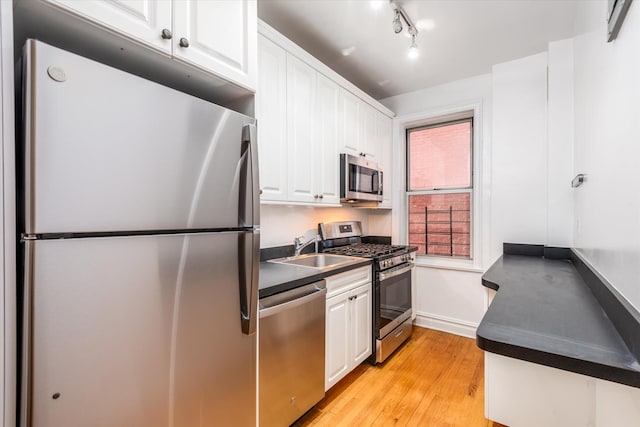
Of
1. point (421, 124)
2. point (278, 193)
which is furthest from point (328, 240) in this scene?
point (421, 124)

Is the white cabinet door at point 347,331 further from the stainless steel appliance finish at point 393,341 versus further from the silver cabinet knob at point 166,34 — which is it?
the silver cabinet knob at point 166,34

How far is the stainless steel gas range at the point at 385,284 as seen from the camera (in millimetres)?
2475

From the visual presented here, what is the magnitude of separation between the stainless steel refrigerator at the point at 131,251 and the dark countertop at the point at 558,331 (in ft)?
3.23

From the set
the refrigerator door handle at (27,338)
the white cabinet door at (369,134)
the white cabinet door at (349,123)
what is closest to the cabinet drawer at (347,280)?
the white cabinet door at (349,123)

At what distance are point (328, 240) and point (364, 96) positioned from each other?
1448 mm

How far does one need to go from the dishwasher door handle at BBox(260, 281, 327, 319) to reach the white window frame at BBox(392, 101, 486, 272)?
1.88 metres

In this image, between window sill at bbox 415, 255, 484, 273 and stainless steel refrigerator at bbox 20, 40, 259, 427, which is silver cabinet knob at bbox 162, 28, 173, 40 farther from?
window sill at bbox 415, 255, 484, 273

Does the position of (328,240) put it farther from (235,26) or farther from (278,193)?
(235,26)

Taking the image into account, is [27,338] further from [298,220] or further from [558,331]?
[298,220]

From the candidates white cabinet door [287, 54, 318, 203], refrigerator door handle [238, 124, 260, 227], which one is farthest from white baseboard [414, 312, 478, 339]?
refrigerator door handle [238, 124, 260, 227]

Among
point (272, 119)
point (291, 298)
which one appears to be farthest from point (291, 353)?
point (272, 119)

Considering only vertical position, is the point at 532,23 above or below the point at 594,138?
above

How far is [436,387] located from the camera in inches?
86.7

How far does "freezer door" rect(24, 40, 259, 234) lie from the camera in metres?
0.79
